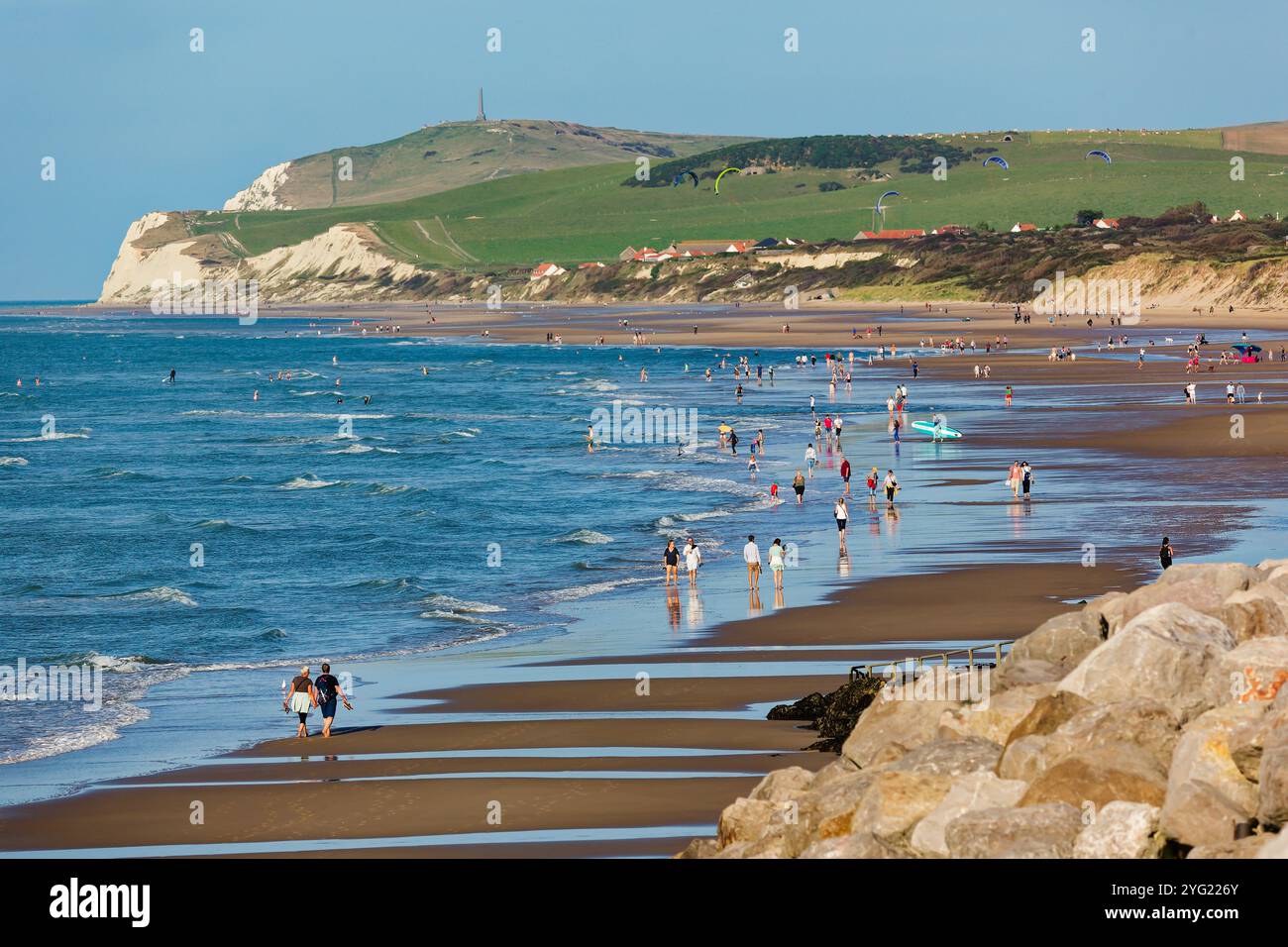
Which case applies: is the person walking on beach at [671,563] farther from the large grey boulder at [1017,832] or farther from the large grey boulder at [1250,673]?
the large grey boulder at [1017,832]

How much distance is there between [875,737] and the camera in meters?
15.5

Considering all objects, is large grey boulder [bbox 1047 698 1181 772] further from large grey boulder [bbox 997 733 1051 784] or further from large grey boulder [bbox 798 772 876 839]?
large grey boulder [bbox 798 772 876 839]

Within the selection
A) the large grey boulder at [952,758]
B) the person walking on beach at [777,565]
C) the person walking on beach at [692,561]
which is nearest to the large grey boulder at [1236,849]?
the large grey boulder at [952,758]

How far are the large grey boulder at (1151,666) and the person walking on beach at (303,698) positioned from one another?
35.3 ft

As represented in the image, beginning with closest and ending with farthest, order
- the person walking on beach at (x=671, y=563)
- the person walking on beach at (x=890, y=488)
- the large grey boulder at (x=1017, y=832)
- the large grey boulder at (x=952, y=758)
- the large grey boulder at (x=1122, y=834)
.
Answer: the large grey boulder at (x=1122, y=834) → the large grey boulder at (x=1017, y=832) → the large grey boulder at (x=952, y=758) → the person walking on beach at (x=671, y=563) → the person walking on beach at (x=890, y=488)

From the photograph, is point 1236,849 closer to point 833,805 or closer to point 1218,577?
point 833,805

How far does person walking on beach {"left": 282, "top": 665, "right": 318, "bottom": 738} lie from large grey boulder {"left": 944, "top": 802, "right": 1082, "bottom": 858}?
1182 cm

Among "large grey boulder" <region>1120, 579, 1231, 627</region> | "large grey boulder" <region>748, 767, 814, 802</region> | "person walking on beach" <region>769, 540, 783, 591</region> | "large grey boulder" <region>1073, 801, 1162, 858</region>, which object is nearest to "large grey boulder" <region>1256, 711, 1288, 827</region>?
"large grey boulder" <region>1073, 801, 1162, 858</region>

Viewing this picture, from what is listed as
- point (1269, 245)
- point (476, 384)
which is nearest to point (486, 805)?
point (476, 384)

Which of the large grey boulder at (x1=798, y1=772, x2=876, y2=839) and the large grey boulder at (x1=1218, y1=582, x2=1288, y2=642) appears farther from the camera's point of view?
the large grey boulder at (x1=1218, y1=582, x2=1288, y2=642)

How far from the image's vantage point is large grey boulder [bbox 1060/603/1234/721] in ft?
45.5

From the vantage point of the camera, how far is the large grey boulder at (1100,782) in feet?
38.8
